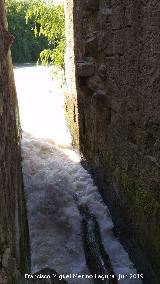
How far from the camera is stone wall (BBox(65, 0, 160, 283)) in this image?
3.20 metres

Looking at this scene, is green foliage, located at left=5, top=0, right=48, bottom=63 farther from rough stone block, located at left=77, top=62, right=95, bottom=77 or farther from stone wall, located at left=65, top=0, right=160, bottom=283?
rough stone block, located at left=77, top=62, right=95, bottom=77

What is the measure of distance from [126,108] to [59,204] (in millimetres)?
1796

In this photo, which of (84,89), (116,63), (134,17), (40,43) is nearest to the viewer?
(134,17)

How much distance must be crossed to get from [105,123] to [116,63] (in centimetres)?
91

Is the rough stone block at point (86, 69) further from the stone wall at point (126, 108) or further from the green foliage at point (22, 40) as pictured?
the green foliage at point (22, 40)

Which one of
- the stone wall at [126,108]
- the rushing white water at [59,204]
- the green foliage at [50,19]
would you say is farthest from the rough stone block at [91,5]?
the green foliage at [50,19]

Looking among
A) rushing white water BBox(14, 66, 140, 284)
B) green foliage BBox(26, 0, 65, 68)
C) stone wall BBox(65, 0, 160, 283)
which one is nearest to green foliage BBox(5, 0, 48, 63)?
green foliage BBox(26, 0, 65, 68)

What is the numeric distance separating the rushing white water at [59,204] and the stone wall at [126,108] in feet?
0.62

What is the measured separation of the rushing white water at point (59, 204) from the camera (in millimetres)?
3998

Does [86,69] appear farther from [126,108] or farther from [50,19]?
[50,19]

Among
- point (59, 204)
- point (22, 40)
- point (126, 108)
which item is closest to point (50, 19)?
point (59, 204)

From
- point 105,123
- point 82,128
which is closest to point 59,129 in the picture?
point 82,128

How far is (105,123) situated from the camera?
183 inches

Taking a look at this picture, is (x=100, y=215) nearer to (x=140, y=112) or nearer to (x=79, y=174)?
(x=79, y=174)
